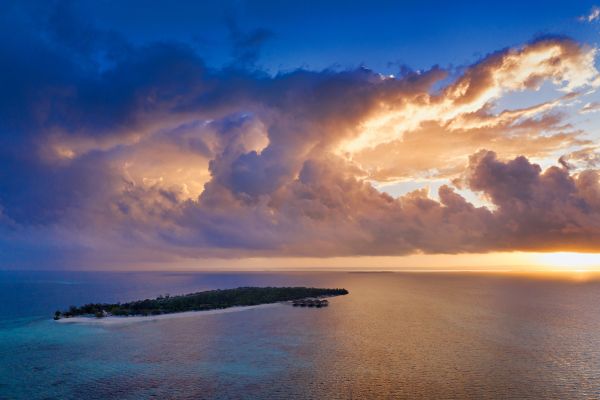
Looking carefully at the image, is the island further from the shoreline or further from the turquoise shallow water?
the turquoise shallow water

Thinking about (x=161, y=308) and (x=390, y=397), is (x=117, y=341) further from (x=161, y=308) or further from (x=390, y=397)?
(x=390, y=397)

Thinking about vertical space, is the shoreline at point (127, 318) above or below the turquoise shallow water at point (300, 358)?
above

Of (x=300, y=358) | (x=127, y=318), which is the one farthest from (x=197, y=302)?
(x=300, y=358)

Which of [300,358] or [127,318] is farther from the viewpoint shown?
[127,318]

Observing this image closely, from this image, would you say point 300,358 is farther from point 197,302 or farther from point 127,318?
point 197,302

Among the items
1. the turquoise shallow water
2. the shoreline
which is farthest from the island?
the turquoise shallow water

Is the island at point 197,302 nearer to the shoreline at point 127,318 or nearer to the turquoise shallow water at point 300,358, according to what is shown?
the shoreline at point 127,318

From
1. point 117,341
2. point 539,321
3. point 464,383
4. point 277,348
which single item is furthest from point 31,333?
point 539,321

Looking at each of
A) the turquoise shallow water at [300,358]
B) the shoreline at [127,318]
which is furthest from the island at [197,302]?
the turquoise shallow water at [300,358]
